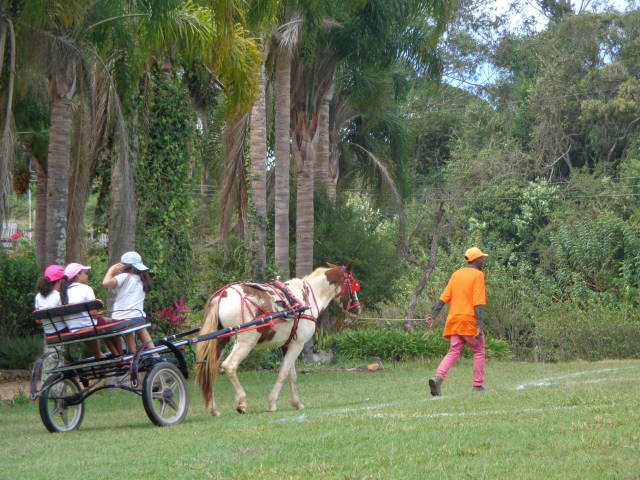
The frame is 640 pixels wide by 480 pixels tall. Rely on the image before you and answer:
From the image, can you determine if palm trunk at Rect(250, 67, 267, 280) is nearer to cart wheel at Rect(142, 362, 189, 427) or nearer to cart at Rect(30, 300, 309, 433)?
cart at Rect(30, 300, 309, 433)

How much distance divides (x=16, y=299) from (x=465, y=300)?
13379 mm

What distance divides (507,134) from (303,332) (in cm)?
3591

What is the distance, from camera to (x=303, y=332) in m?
13.1

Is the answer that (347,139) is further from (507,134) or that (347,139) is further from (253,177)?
(507,134)

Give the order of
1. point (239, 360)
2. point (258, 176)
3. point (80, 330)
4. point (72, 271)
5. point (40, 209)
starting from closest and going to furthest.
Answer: point (80, 330) → point (72, 271) → point (239, 360) → point (258, 176) → point (40, 209)

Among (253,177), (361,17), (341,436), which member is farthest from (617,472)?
(361,17)

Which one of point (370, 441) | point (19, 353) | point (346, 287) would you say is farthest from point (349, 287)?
point (19, 353)

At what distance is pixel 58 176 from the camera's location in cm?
1714

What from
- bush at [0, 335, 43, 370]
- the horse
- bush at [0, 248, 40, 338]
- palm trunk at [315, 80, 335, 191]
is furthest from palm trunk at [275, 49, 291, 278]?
the horse

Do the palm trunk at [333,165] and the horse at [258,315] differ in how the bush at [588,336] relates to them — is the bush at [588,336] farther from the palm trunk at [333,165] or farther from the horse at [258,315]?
the horse at [258,315]

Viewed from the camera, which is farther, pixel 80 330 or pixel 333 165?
pixel 333 165

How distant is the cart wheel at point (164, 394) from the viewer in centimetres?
1095

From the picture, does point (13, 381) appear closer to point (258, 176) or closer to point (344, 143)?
point (258, 176)

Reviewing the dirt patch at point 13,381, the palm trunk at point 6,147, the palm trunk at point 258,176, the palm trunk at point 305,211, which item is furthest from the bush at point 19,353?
the palm trunk at point 6,147
